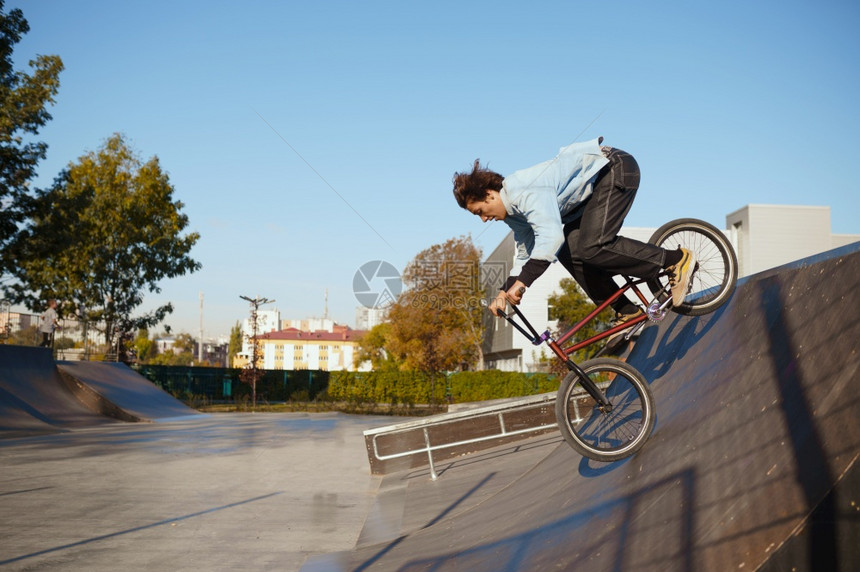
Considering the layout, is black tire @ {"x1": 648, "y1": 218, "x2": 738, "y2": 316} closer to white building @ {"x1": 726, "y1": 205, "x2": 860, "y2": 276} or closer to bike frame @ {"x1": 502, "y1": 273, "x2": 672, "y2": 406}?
bike frame @ {"x1": 502, "y1": 273, "x2": 672, "y2": 406}

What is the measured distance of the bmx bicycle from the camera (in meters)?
4.58

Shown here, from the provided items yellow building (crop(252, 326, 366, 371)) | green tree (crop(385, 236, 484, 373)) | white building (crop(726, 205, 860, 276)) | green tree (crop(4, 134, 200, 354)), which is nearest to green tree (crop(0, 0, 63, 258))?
green tree (crop(4, 134, 200, 354))

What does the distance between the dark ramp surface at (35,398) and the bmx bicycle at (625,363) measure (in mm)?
12825

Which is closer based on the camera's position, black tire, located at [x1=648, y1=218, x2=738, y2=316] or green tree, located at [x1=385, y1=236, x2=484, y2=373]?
black tire, located at [x1=648, y1=218, x2=738, y2=316]

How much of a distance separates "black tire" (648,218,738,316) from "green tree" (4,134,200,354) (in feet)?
109

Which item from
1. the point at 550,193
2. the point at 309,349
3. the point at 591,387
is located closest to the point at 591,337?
the point at 591,387

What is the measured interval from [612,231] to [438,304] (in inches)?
1894

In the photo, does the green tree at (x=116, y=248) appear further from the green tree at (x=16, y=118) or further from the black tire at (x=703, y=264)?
the black tire at (x=703, y=264)

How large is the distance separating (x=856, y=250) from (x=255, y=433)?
48.5 ft

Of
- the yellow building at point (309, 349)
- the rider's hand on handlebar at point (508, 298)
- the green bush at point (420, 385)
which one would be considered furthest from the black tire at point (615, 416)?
the yellow building at point (309, 349)

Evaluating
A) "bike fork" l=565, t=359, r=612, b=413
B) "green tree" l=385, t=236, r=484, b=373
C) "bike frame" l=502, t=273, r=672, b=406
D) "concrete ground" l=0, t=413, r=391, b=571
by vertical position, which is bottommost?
"concrete ground" l=0, t=413, r=391, b=571

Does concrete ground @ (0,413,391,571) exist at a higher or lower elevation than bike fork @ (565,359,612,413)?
lower

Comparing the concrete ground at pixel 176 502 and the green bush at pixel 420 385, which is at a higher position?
the green bush at pixel 420 385

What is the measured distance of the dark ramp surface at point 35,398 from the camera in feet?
47.8
